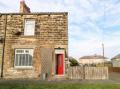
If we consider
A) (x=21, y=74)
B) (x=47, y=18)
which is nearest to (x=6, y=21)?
(x=47, y=18)

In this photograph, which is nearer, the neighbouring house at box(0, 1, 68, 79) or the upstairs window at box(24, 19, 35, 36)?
the neighbouring house at box(0, 1, 68, 79)

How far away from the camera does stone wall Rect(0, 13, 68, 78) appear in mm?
20891

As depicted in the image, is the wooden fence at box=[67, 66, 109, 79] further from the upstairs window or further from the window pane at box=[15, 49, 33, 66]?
the upstairs window

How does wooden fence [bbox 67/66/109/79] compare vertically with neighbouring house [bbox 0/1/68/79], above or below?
below

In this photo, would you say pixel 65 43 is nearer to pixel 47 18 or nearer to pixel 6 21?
pixel 47 18

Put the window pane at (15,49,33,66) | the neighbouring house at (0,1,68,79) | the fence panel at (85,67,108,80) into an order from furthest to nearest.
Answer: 1. the window pane at (15,49,33,66)
2. the neighbouring house at (0,1,68,79)
3. the fence panel at (85,67,108,80)

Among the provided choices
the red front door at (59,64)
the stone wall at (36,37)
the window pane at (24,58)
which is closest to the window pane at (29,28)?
the stone wall at (36,37)

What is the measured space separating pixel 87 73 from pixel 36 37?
6.47 meters

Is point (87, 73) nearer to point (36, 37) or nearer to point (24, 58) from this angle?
point (36, 37)

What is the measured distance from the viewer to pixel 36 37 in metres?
21.2

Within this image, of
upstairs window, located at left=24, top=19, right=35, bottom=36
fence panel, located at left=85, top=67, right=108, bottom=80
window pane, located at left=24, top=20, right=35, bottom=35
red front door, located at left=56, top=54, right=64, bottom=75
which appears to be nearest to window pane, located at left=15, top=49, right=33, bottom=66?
upstairs window, located at left=24, top=19, right=35, bottom=36

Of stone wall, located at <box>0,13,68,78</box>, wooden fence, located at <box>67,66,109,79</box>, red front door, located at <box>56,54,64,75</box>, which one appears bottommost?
wooden fence, located at <box>67,66,109,79</box>

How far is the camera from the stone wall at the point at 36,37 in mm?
20891

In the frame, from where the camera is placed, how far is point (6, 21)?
22.0 metres
